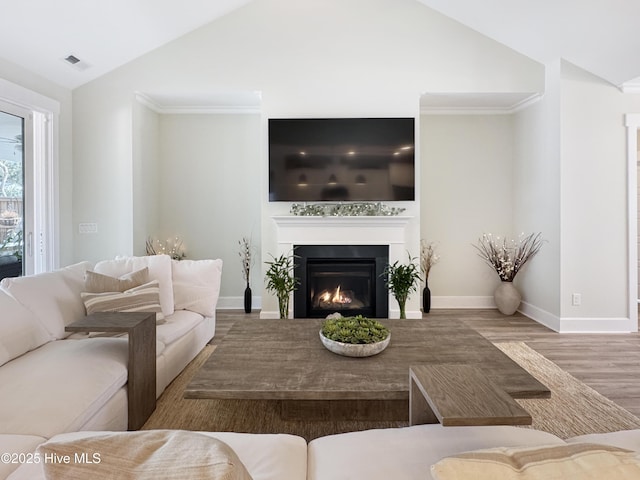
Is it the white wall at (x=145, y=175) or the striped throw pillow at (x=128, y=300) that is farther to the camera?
the white wall at (x=145, y=175)

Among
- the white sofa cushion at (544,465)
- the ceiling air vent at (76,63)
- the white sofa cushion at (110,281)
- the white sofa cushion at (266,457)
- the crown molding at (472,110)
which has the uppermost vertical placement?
the ceiling air vent at (76,63)

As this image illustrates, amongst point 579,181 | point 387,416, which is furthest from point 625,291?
point 387,416

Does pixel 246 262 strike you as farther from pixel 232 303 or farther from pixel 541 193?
pixel 541 193

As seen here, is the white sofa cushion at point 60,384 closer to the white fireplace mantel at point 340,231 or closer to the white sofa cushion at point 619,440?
the white sofa cushion at point 619,440

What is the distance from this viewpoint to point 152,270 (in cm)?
287

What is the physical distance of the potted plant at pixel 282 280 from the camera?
390 centimetres

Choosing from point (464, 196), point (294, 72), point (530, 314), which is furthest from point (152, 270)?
point (530, 314)

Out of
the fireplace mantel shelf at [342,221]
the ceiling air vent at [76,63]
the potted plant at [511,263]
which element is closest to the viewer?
the ceiling air vent at [76,63]

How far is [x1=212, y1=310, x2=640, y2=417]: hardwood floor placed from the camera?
106 inches

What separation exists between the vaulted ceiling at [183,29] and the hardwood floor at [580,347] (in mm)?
2607

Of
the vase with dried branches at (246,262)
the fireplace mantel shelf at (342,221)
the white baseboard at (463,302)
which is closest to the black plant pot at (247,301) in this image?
the vase with dried branches at (246,262)

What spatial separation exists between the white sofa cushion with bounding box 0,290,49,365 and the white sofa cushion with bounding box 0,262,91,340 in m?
0.05

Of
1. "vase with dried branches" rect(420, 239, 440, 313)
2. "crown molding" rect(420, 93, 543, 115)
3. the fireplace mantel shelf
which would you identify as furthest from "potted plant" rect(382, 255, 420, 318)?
"crown molding" rect(420, 93, 543, 115)

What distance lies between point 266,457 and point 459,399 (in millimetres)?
604
